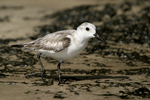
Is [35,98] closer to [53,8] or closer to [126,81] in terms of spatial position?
[126,81]

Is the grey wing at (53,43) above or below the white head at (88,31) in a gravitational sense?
below

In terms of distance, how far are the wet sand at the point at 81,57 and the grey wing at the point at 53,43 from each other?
3.12ft

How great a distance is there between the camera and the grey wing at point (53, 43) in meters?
7.67

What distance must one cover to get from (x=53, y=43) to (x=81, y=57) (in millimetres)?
2509

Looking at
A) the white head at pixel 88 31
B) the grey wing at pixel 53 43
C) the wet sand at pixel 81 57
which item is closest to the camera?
the wet sand at pixel 81 57

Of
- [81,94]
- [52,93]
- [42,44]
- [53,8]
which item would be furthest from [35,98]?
[53,8]

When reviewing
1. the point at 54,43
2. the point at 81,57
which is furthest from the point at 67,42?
the point at 81,57

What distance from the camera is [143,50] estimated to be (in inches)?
430

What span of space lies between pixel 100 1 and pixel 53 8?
3.10m

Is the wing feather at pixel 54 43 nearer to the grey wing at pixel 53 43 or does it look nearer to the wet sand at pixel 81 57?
the grey wing at pixel 53 43

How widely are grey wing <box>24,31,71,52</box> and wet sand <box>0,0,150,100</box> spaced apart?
3.12 feet

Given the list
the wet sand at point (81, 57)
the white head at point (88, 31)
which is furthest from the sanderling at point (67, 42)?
the wet sand at point (81, 57)

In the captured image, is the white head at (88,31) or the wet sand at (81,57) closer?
the wet sand at (81,57)

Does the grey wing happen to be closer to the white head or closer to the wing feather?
the wing feather
